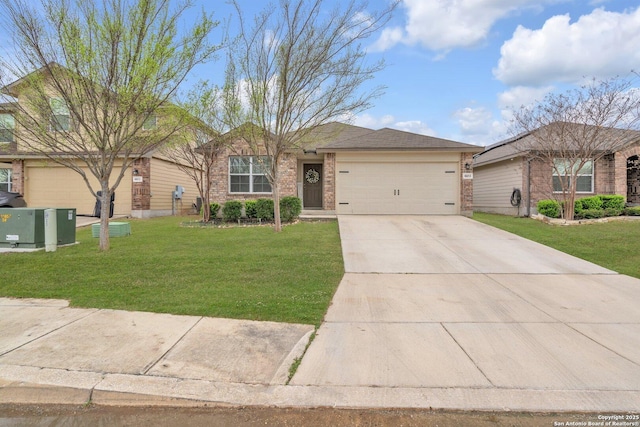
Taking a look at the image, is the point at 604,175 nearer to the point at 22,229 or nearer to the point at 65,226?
the point at 65,226

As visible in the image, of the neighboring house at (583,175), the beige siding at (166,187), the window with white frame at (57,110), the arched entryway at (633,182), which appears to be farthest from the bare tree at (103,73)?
the arched entryway at (633,182)

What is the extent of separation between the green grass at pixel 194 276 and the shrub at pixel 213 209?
15.4 ft

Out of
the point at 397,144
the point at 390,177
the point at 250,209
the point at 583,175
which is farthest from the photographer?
the point at 583,175

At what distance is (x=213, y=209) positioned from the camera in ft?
47.7

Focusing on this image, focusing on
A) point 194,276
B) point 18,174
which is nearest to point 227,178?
point 194,276

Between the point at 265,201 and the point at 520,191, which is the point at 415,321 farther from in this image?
the point at 520,191

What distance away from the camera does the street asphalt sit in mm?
2961

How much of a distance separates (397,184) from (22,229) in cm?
1239

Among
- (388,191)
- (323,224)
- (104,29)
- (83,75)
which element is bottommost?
(323,224)

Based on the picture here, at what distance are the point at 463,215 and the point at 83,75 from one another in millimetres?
13515

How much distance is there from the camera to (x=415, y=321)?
4.55m

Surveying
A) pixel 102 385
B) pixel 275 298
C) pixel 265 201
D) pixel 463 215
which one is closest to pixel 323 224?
pixel 265 201

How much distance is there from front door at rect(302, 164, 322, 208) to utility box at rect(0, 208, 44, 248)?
10705 millimetres

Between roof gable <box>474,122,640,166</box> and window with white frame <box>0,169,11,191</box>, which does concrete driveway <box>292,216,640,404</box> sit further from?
window with white frame <box>0,169,11,191</box>
